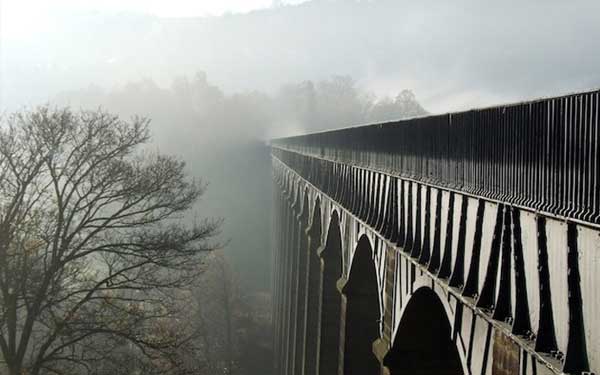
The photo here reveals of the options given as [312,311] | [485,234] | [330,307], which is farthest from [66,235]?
[485,234]

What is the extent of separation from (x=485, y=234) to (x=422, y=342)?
463 cm

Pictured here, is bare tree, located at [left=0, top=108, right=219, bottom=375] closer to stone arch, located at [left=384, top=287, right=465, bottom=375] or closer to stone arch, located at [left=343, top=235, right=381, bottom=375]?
stone arch, located at [left=343, top=235, right=381, bottom=375]

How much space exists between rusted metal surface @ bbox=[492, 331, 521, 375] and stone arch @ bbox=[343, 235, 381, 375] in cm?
909

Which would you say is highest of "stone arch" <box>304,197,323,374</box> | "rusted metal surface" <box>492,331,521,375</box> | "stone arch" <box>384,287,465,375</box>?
"rusted metal surface" <box>492,331,521,375</box>

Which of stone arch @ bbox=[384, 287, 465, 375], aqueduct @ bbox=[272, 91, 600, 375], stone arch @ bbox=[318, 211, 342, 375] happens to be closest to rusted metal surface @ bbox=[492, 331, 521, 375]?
aqueduct @ bbox=[272, 91, 600, 375]

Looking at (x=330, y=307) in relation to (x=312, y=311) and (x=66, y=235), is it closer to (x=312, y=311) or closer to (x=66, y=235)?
(x=312, y=311)

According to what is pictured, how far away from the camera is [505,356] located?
215 inches

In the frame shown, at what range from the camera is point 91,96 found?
344ft

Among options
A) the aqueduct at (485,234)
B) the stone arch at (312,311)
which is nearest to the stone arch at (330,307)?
the stone arch at (312,311)

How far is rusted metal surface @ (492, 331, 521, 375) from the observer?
207 inches

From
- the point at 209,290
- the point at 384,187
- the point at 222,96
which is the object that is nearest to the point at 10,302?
the point at 384,187


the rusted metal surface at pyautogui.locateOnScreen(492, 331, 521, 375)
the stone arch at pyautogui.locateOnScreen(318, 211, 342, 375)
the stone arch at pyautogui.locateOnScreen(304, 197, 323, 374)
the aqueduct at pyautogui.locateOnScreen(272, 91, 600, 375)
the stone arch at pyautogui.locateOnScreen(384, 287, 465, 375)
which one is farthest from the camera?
the stone arch at pyautogui.locateOnScreen(304, 197, 323, 374)

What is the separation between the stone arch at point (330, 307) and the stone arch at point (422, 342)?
7883 mm

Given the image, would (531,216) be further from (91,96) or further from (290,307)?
(91,96)
